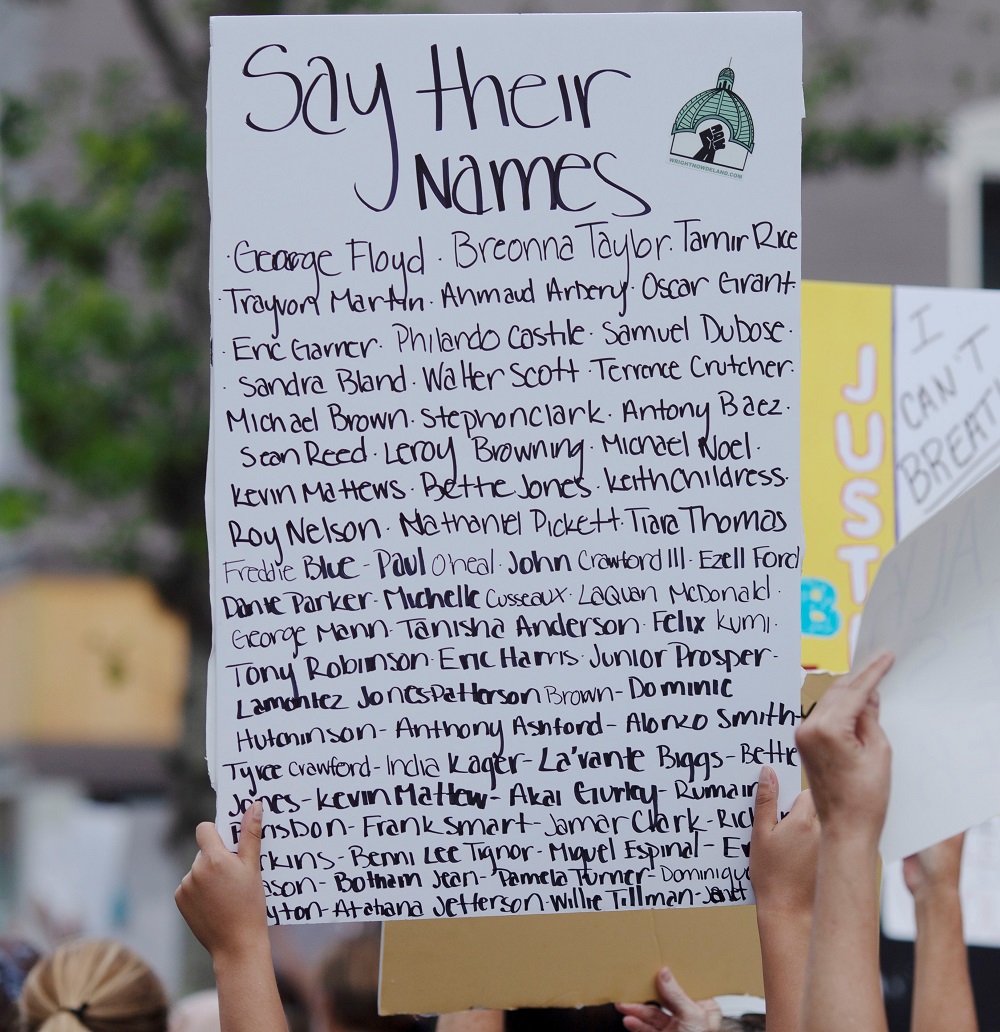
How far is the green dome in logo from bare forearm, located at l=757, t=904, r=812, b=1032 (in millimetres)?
1069

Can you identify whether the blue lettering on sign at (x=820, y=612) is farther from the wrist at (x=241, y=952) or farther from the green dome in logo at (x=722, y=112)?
the wrist at (x=241, y=952)

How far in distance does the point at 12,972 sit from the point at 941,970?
192 cm

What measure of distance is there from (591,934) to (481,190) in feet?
3.65

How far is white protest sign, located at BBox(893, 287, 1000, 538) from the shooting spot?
2.96m

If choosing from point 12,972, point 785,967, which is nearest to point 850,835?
point 785,967

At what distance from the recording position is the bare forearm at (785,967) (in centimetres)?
204

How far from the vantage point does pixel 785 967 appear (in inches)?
80.7

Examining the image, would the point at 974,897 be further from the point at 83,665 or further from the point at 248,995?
the point at 83,665

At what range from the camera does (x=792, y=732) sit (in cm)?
224

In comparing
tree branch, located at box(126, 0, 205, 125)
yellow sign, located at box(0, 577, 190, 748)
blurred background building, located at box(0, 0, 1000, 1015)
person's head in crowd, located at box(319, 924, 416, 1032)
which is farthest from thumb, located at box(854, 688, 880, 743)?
yellow sign, located at box(0, 577, 190, 748)

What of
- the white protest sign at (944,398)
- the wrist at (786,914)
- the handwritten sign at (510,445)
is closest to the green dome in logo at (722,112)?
the handwritten sign at (510,445)

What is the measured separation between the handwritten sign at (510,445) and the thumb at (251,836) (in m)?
0.05

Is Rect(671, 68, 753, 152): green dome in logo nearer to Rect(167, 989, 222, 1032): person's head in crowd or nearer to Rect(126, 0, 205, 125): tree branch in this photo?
Rect(167, 989, 222, 1032): person's head in crowd

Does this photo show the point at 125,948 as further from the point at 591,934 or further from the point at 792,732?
the point at 792,732
